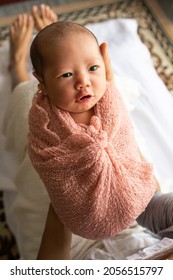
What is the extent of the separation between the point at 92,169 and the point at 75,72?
0.17 metres

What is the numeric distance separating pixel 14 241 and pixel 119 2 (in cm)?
106

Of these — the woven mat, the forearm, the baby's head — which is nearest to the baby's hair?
the baby's head

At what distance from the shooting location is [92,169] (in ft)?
2.47

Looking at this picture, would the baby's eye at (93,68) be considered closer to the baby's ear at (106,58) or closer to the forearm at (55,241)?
the baby's ear at (106,58)

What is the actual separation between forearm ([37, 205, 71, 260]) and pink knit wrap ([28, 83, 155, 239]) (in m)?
0.08

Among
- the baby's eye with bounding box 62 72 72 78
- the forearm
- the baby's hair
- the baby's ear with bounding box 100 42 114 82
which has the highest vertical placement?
the baby's hair

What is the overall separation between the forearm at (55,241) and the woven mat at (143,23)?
27.9 inches

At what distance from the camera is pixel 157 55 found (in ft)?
5.05

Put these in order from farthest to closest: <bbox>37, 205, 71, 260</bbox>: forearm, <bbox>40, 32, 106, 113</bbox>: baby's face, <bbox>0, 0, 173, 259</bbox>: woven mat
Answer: <bbox>0, 0, 173, 259</bbox>: woven mat → <bbox>37, 205, 71, 260</bbox>: forearm → <bbox>40, 32, 106, 113</bbox>: baby's face

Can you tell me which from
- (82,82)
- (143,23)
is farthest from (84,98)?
(143,23)

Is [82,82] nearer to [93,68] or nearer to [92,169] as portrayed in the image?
[93,68]

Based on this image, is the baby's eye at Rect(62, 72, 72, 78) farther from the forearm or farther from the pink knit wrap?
the forearm

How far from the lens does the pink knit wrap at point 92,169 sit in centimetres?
76

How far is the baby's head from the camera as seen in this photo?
0.75m
